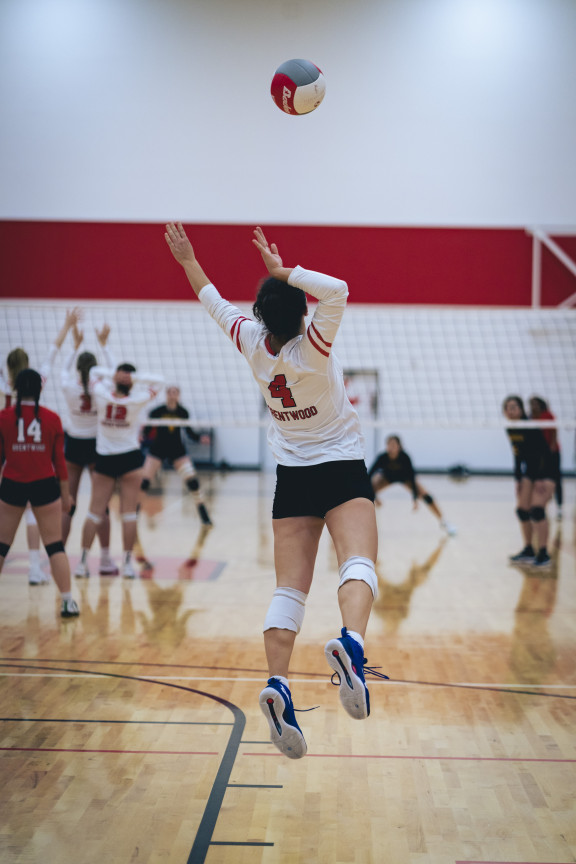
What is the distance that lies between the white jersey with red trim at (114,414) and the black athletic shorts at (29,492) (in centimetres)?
131

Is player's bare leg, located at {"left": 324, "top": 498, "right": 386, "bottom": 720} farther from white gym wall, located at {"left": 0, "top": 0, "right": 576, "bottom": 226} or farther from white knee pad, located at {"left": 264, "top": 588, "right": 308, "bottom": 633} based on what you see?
white gym wall, located at {"left": 0, "top": 0, "right": 576, "bottom": 226}

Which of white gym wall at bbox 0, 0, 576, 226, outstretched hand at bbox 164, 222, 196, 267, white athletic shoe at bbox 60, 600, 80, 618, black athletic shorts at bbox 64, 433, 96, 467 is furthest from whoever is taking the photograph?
Result: white gym wall at bbox 0, 0, 576, 226

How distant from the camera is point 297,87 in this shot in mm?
4242

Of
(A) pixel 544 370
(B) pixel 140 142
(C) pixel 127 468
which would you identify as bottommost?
(C) pixel 127 468

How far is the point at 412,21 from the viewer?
Result: 10.3m

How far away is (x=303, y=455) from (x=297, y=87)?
7.54 ft

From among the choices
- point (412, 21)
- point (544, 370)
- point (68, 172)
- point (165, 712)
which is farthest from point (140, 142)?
point (544, 370)

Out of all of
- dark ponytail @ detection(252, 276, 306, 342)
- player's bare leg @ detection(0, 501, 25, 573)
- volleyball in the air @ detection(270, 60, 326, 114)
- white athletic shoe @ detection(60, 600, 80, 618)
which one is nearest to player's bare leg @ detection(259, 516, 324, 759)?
dark ponytail @ detection(252, 276, 306, 342)

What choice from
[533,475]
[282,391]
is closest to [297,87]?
[282,391]

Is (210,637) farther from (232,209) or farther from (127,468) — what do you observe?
(232,209)

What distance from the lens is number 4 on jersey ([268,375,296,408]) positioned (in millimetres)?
2789

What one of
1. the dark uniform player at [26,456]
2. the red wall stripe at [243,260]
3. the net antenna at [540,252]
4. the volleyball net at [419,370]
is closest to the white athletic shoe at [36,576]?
the dark uniform player at [26,456]

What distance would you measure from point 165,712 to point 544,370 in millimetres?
13562

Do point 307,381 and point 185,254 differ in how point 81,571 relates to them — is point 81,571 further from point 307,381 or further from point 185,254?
point 307,381
